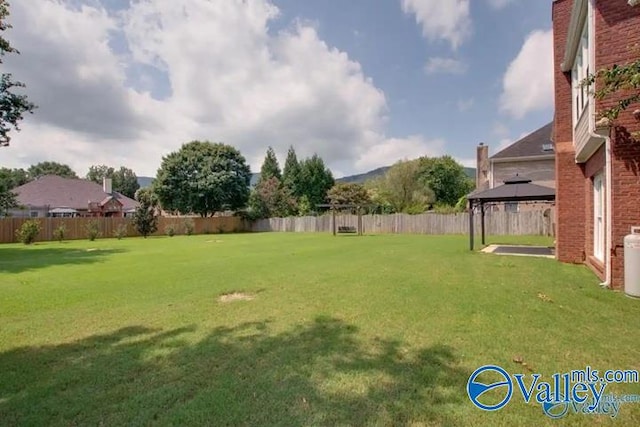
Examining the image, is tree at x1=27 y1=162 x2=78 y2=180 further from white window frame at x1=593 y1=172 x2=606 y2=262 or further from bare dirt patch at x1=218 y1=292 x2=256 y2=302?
white window frame at x1=593 y1=172 x2=606 y2=262

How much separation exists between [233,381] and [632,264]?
6352 millimetres

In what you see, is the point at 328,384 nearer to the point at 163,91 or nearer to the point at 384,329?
the point at 384,329

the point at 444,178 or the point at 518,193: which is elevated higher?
the point at 444,178

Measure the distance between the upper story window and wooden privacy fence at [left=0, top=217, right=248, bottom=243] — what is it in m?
27.3

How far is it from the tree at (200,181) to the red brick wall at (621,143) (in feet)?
96.2

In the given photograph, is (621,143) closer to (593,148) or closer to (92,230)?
(593,148)

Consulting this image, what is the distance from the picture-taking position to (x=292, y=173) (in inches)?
1779

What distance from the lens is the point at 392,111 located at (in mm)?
18750

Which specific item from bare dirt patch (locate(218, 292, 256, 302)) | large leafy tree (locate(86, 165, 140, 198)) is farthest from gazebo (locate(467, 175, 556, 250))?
large leafy tree (locate(86, 165, 140, 198))

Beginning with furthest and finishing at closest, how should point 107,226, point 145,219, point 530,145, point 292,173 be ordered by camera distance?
1. point 292,173
2. point 145,219
3. point 107,226
4. point 530,145

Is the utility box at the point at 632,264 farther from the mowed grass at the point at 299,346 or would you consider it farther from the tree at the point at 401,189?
the tree at the point at 401,189

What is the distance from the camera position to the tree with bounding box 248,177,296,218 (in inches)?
1335

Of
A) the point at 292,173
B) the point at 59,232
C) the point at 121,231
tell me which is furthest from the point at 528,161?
the point at 59,232

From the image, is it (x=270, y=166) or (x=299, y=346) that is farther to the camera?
(x=270, y=166)
